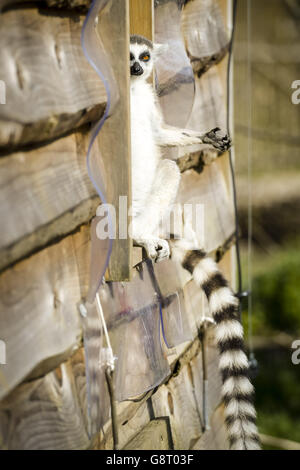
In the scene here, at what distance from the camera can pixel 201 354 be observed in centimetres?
225

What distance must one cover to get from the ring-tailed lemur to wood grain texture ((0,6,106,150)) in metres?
0.36

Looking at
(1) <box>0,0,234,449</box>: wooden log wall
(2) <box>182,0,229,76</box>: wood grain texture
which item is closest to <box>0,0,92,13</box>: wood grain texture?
(1) <box>0,0,234,449</box>: wooden log wall

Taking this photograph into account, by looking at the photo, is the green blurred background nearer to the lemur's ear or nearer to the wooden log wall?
the lemur's ear

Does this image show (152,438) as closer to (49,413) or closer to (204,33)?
(49,413)

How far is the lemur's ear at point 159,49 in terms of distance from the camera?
1.59 meters

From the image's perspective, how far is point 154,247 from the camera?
1447 mm

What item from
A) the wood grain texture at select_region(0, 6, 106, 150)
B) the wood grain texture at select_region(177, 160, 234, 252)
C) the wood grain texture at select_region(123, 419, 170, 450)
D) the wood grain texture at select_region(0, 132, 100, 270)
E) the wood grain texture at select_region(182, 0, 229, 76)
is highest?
the wood grain texture at select_region(182, 0, 229, 76)

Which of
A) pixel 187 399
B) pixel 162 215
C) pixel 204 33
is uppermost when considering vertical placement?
pixel 204 33

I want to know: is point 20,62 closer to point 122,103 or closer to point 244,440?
point 122,103

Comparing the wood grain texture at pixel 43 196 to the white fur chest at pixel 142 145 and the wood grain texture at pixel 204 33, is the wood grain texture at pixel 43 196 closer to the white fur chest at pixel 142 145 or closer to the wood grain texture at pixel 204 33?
the white fur chest at pixel 142 145

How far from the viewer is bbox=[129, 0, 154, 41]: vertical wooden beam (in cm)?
151

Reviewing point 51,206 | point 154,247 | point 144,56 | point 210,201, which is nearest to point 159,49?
point 144,56

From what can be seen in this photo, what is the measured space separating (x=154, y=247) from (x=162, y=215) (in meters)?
0.16

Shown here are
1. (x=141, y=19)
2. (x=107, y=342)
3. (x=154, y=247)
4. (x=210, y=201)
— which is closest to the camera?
(x=107, y=342)
